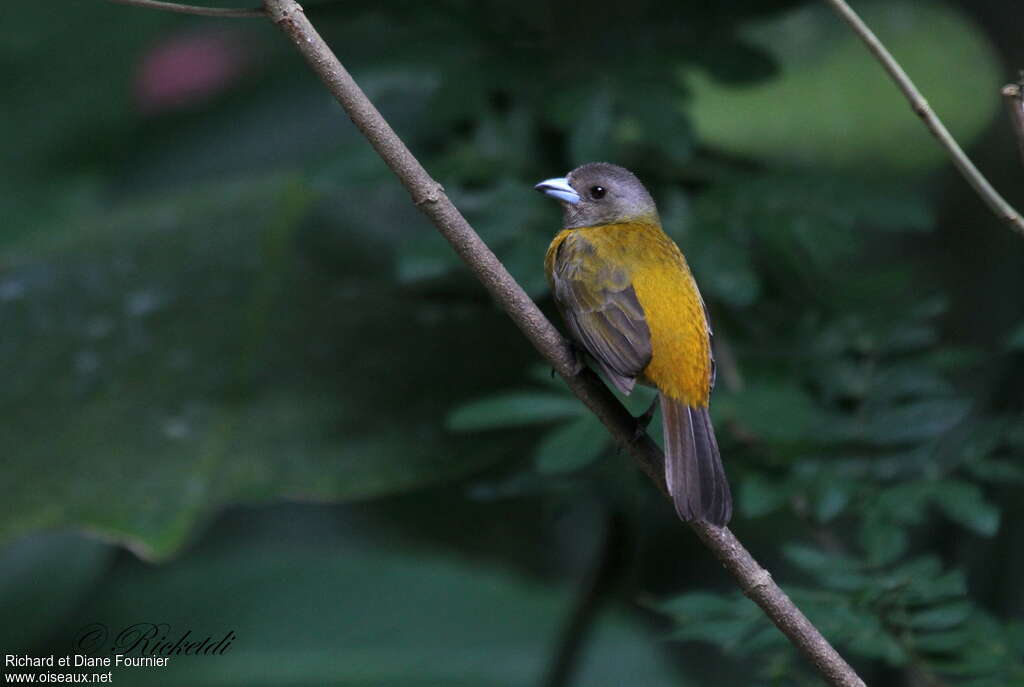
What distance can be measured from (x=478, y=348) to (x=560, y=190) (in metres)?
0.98

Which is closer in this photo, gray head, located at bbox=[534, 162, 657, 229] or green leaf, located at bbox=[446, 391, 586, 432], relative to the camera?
green leaf, located at bbox=[446, 391, 586, 432]

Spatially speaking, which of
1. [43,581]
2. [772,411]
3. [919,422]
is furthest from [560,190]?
[43,581]

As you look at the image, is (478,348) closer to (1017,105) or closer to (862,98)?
(862,98)

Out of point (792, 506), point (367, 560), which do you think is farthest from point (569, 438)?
point (367, 560)

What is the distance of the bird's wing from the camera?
223 cm

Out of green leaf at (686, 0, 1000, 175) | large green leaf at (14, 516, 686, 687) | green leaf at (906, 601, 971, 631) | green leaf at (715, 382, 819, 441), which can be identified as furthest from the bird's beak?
large green leaf at (14, 516, 686, 687)

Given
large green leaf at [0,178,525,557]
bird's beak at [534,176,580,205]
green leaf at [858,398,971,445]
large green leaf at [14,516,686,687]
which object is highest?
bird's beak at [534,176,580,205]

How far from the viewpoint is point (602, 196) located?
2895mm

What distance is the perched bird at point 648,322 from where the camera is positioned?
2143 mm

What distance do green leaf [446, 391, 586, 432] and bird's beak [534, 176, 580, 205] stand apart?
18.0 inches

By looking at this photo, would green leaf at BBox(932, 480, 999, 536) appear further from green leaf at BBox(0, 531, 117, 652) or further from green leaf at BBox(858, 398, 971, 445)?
green leaf at BBox(0, 531, 117, 652)

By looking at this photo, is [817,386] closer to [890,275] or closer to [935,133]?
[890,275]

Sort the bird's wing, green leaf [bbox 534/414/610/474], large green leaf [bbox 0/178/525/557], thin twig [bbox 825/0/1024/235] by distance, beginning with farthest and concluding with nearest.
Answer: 1. large green leaf [bbox 0/178/525/557]
2. green leaf [bbox 534/414/610/474]
3. the bird's wing
4. thin twig [bbox 825/0/1024/235]

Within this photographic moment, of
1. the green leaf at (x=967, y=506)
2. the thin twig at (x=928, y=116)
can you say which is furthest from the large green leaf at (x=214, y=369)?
the thin twig at (x=928, y=116)
